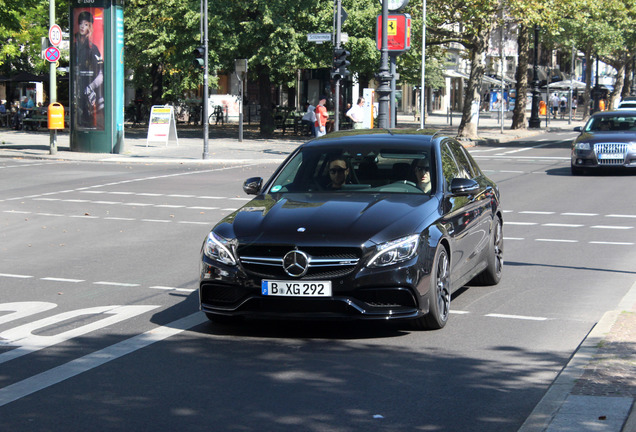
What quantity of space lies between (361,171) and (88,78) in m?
24.7

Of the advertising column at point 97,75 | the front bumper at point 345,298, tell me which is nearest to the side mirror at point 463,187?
the front bumper at point 345,298

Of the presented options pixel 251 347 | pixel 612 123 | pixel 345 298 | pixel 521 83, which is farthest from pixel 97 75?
pixel 521 83

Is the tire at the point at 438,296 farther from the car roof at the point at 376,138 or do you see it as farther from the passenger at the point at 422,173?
the car roof at the point at 376,138

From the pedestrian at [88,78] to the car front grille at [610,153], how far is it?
1562cm

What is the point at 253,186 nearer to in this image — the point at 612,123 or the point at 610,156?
the point at 610,156

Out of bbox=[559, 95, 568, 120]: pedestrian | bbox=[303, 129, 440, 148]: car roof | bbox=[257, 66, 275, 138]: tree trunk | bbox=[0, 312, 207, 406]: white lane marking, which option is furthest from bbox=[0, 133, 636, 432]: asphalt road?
bbox=[559, 95, 568, 120]: pedestrian

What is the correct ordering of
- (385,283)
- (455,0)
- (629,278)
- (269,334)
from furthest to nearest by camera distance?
1. (455,0)
2. (629,278)
3. (269,334)
4. (385,283)

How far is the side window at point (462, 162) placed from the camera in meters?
9.11

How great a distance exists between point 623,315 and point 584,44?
236 feet

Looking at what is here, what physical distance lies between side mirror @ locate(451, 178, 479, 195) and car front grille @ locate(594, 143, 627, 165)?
16416 mm

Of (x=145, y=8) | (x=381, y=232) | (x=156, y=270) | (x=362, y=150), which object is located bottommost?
(x=156, y=270)

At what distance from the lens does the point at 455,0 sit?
42562mm

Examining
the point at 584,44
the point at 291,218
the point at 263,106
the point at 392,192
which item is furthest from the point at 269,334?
the point at 584,44

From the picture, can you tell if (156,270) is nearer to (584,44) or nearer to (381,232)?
(381,232)
